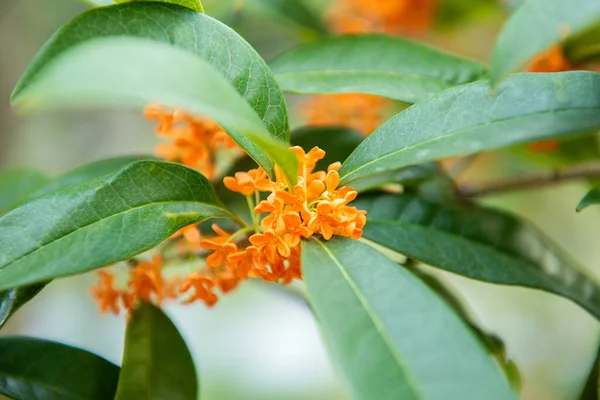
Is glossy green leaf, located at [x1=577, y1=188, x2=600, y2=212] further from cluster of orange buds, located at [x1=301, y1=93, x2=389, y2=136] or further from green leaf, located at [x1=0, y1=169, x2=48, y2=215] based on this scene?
green leaf, located at [x1=0, y1=169, x2=48, y2=215]

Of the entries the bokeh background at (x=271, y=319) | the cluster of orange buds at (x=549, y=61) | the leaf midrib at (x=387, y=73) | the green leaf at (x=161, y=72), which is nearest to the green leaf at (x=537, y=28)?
the green leaf at (x=161, y=72)

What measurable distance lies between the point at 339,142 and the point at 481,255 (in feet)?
0.88

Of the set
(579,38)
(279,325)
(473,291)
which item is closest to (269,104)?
(579,38)

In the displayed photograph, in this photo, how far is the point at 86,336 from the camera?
2381 millimetres

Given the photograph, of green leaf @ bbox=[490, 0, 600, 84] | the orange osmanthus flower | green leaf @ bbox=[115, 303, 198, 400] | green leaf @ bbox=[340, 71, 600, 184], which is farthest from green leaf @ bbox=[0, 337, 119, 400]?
green leaf @ bbox=[490, 0, 600, 84]

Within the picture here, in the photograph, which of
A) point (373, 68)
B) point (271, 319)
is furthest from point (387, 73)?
point (271, 319)

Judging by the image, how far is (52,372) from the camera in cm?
67

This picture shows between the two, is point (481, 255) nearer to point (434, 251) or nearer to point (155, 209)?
point (434, 251)

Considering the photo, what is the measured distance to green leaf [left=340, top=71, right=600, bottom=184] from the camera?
1.65 feet

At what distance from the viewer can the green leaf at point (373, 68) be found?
0.73 meters

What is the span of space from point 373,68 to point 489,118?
0.92 ft

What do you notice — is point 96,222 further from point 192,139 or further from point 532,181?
point 532,181

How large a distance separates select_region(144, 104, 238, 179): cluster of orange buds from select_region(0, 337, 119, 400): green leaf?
0.27 metres

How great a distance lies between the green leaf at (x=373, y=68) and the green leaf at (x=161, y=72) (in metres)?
0.16
